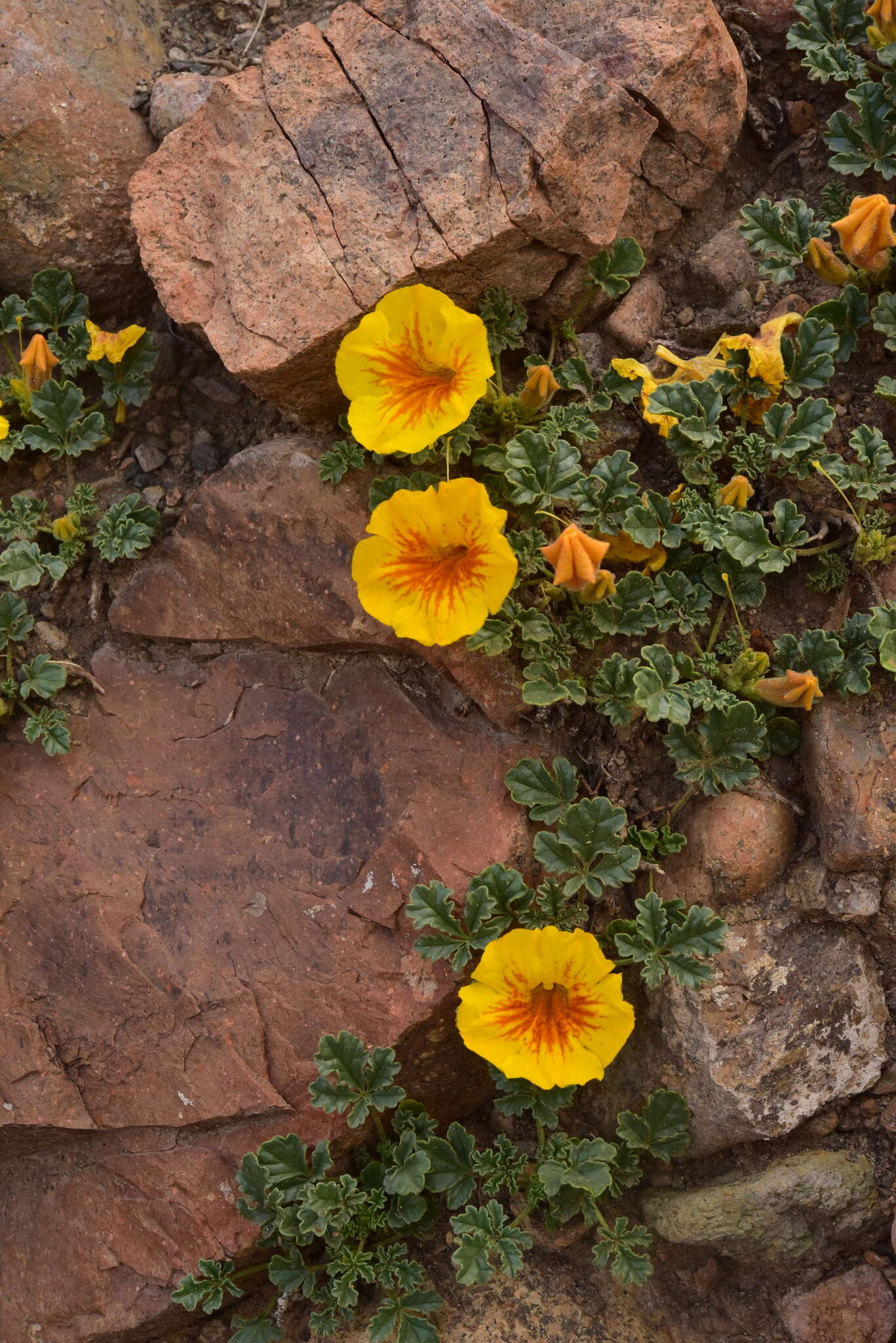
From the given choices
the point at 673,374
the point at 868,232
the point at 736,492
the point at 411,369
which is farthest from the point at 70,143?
the point at 868,232

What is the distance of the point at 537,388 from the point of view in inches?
149

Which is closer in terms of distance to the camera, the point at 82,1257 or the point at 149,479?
the point at 82,1257

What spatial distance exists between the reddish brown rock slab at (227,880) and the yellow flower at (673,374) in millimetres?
1158

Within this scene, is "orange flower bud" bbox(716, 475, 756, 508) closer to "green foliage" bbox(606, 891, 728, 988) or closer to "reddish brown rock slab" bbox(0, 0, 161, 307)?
"green foliage" bbox(606, 891, 728, 988)

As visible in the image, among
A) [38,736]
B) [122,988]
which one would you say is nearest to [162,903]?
[122,988]

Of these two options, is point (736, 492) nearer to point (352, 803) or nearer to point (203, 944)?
point (352, 803)

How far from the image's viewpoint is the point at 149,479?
4.32 meters

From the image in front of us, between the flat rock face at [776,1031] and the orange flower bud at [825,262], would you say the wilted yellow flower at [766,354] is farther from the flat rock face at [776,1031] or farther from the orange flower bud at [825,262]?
the flat rock face at [776,1031]

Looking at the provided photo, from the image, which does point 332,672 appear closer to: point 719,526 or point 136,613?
point 136,613

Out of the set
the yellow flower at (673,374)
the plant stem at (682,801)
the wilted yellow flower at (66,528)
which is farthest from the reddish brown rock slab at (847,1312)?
the wilted yellow flower at (66,528)

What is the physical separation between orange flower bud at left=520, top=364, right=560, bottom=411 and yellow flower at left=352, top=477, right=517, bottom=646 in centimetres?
51

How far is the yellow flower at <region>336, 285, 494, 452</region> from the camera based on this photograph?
3.45 m

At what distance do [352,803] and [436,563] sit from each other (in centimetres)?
83

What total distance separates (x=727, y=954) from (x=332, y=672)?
1.54 m
